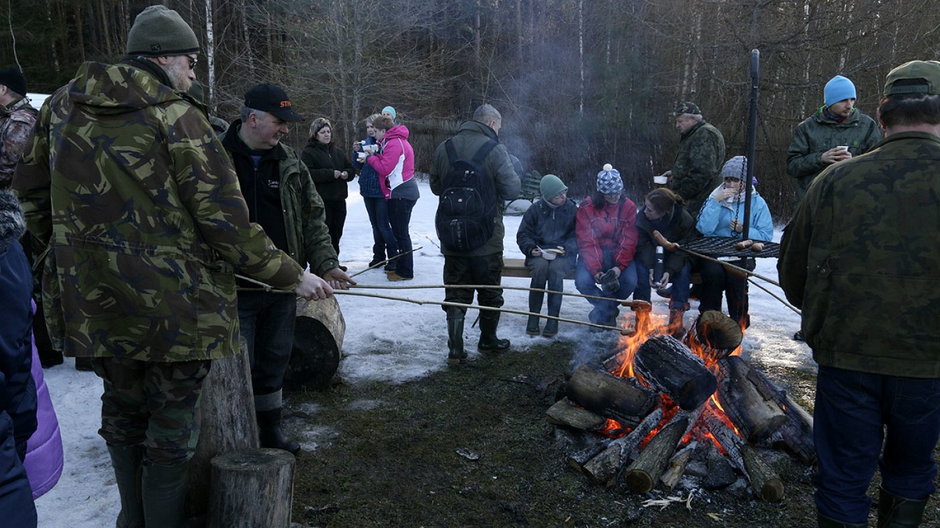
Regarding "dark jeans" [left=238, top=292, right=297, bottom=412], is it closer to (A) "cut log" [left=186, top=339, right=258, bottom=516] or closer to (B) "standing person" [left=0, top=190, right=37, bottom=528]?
(A) "cut log" [left=186, top=339, right=258, bottom=516]

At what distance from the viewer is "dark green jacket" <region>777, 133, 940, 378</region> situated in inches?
98.9

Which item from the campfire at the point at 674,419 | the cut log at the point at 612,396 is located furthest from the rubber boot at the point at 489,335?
the cut log at the point at 612,396

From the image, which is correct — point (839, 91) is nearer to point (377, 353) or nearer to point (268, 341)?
point (377, 353)

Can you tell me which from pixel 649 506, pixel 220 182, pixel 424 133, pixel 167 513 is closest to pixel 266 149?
pixel 220 182

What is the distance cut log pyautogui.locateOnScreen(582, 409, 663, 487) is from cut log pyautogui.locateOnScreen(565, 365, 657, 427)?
0.46ft

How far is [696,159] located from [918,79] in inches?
178

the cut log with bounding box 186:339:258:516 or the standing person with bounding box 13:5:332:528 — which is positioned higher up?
the standing person with bounding box 13:5:332:528

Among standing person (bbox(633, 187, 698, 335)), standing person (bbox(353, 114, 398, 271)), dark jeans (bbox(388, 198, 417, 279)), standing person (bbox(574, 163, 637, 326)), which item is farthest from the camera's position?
standing person (bbox(353, 114, 398, 271))

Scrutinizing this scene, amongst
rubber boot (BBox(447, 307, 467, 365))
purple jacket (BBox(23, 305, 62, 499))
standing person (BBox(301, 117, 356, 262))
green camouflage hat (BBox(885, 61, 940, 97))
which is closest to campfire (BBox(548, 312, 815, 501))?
rubber boot (BBox(447, 307, 467, 365))

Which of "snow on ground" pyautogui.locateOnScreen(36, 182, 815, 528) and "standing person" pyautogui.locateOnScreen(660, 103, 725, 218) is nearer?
"snow on ground" pyautogui.locateOnScreen(36, 182, 815, 528)

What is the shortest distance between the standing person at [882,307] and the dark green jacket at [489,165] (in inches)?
121

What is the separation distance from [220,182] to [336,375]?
9.96 feet

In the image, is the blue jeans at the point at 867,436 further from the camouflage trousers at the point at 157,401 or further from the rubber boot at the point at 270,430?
the rubber boot at the point at 270,430

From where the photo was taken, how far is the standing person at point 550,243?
6.70m
